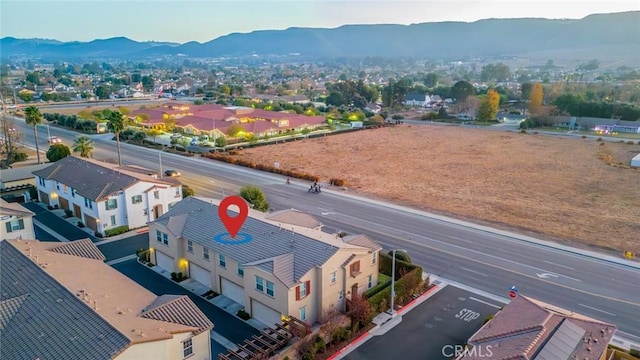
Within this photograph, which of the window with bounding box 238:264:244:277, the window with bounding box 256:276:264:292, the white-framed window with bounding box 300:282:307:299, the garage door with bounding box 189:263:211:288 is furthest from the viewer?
the garage door with bounding box 189:263:211:288

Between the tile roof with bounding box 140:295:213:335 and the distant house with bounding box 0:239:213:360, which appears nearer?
the distant house with bounding box 0:239:213:360

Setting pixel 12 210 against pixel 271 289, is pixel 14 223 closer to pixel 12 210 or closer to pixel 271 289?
pixel 12 210

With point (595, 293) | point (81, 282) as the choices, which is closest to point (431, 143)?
point (595, 293)

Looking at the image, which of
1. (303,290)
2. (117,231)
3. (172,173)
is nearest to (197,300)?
(303,290)

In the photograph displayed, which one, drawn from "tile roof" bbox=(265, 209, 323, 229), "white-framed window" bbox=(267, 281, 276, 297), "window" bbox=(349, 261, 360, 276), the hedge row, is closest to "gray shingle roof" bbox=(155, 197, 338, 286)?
"white-framed window" bbox=(267, 281, 276, 297)

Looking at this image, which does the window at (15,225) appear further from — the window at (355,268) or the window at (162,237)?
the window at (355,268)

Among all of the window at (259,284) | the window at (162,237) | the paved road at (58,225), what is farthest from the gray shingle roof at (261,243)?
the paved road at (58,225)

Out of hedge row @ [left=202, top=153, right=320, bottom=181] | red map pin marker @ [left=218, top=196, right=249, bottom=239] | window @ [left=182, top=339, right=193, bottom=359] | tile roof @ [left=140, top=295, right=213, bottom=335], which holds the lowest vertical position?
hedge row @ [left=202, top=153, right=320, bottom=181]

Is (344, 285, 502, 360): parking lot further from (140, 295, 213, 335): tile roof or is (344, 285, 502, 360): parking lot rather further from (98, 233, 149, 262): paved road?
(98, 233, 149, 262): paved road
